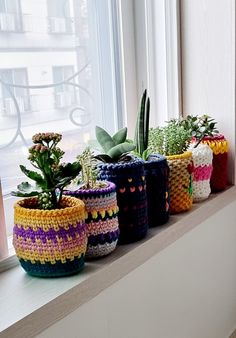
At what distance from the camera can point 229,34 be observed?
1.29 metres

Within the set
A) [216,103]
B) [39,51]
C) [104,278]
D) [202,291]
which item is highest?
[39,51]

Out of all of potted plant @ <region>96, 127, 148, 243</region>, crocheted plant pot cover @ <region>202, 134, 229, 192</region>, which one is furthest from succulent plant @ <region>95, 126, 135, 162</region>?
crocheted plant pot cover @ <region>202, 134, 229, 192</region>

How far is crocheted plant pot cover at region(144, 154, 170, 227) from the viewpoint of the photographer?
103cm

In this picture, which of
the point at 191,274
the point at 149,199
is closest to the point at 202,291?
the point at 191,274

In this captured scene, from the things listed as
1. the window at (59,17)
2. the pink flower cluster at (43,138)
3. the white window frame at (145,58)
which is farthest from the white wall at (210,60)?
the pink flower cluster at (43,138)

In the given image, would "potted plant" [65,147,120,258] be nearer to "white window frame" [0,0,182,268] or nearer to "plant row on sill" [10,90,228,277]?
"plant row on sill" [10,90,228,277]

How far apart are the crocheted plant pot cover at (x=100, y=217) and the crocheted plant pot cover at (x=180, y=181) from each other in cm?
25

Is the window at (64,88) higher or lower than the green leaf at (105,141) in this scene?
higher

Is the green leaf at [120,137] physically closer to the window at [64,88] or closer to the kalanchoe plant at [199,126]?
the window at [64,88]

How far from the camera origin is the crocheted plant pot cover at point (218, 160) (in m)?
1.28

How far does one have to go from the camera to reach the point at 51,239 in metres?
0.78

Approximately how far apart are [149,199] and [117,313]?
248 millimetres

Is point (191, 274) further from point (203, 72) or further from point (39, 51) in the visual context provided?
point (39, 51)

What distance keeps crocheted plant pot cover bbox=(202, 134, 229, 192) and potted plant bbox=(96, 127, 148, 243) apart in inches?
14.3
